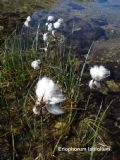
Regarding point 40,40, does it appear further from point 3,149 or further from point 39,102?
point 39,102

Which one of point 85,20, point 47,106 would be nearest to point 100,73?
point 47,106

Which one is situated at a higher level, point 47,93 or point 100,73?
point 47,93

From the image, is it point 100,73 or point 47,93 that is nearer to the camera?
point 47,93

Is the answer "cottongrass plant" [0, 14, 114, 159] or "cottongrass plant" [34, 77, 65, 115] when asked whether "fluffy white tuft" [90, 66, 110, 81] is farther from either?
"cottongrass plant" [34, 77, 65, 115]

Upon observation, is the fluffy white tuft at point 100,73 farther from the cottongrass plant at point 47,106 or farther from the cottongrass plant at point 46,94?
the cottongrass plant at point 46,94

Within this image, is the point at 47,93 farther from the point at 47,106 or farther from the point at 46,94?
the point at 47,106

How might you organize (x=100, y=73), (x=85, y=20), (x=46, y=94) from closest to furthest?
1. (x=46, y=94)
2. (x=100, y=73)
3. (x=85, y=20)

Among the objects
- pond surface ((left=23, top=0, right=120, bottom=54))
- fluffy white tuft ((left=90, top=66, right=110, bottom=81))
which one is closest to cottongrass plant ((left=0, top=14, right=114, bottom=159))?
fluffy white tuft ((left=90, top=66, right=110, bottom=81))

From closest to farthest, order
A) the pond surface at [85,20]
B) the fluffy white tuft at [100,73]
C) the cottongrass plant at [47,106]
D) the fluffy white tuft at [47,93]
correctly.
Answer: the fluffy white tuft at [47,93] → the cottongrass plant at [47,106] → the fluffy white tuft at [100,73] → the pond surface at [85,20]

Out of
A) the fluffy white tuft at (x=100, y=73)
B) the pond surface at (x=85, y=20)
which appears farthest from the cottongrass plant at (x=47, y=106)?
the pond surface at (x=85, y=20)

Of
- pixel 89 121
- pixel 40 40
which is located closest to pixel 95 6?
pixel 40 40

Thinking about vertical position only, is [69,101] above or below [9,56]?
below
